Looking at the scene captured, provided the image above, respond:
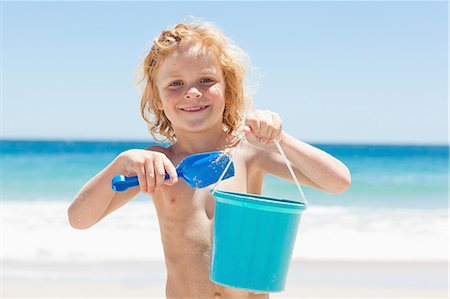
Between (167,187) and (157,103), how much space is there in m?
0.36

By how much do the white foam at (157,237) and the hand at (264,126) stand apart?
4253 millimetres

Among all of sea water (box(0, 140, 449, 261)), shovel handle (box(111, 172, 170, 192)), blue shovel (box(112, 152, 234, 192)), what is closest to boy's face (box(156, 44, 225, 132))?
blue shovel (box(112, 152, 234, 192))

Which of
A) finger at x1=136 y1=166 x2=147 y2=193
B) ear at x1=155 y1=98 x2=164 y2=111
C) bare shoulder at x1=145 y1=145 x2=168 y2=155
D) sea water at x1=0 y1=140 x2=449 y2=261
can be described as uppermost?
finger at x1=136 y1=166 x2=147 y2=193

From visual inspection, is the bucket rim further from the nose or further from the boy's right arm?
the nose

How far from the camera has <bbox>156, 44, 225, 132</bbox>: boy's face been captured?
233cm

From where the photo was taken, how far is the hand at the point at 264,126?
193 centimetres

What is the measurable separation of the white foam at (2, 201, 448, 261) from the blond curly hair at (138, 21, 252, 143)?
3555 millimetres

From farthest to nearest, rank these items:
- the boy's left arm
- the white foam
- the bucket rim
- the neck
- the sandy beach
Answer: the white foam
the sandy beach
the neck
the boy's left arm
the bucket rim

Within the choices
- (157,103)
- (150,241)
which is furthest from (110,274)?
(157,103)

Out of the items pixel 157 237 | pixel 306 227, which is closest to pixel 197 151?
pixel 157 237

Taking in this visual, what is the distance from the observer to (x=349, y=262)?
235 inches

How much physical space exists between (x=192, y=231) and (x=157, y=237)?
4.77 metres

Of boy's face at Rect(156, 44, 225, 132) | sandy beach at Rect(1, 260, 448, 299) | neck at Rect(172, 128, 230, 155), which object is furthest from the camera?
sandy beach at Rect(1, 260, 448, 299)

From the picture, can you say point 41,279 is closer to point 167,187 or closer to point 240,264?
point 167,187
